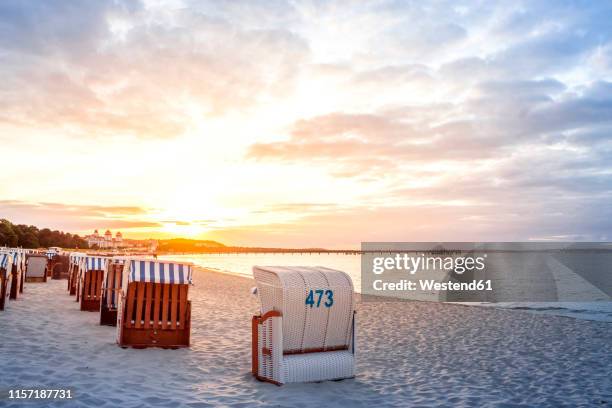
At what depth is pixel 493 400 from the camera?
26.2 ft

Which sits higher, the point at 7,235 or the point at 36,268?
the point at 7,235

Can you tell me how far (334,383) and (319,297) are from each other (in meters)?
1.52

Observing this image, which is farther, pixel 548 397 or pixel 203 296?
pixel 203 296

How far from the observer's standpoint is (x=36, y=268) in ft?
88.5

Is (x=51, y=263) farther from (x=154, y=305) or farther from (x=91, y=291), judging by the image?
(x=154, y=305)

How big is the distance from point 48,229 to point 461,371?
124692mm

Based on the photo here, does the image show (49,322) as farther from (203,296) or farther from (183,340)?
(203,296)

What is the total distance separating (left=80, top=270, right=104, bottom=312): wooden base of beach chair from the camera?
635 inches

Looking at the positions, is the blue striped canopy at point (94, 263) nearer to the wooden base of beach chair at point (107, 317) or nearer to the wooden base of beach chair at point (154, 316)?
the wooden base of beach chair at point (107, 317)

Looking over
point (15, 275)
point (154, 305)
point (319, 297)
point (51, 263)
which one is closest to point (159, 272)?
point (154, 305)

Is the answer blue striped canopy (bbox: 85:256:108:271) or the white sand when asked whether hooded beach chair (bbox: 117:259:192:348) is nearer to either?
the white sand

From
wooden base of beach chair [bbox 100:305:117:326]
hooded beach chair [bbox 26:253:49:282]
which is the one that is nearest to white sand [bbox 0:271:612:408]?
wooden base of beach chair [bbox 100:305:117:326]

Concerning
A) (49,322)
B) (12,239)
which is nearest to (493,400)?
(49,322)

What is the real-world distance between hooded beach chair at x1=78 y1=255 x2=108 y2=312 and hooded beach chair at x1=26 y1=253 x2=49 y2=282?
11.5 metres
